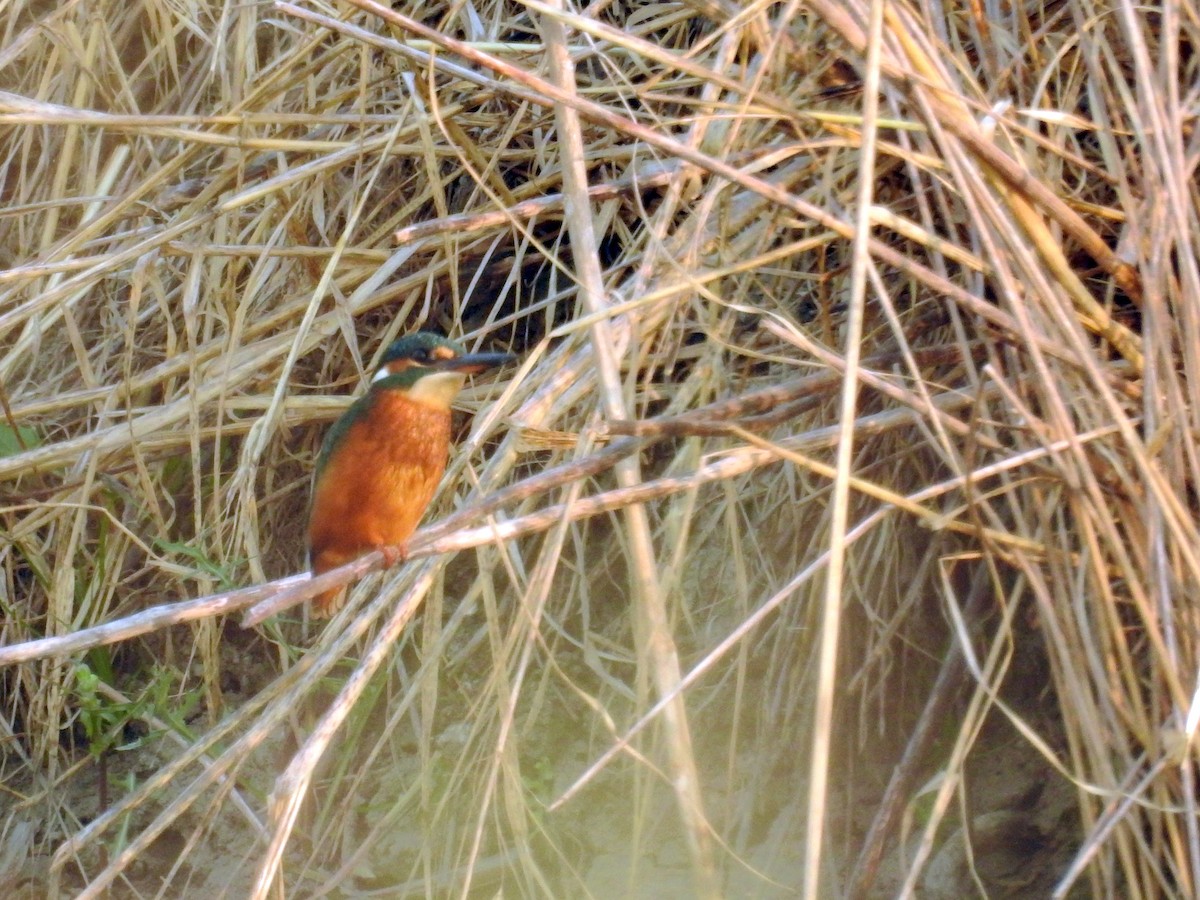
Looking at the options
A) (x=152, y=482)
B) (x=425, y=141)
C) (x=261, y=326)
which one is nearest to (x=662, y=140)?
(x=425, y=141)

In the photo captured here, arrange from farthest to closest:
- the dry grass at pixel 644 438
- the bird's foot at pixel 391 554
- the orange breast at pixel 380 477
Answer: the orange breast at pixel 380 477, the bird's foot at pixel 391 554, the dry grass at pixel 644 438

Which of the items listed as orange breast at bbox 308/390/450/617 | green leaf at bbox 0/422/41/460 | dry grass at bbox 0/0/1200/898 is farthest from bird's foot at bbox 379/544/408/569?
green leaf at bbox 0/422/41/460

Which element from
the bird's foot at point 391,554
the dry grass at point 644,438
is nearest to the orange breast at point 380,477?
the dry grass at point 644,438

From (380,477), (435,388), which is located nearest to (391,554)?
(380,477)

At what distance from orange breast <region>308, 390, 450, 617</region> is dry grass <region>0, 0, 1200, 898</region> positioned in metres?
0.15

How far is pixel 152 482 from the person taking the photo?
286cm

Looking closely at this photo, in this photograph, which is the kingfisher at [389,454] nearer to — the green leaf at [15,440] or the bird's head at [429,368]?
the bird's head at [429,368]

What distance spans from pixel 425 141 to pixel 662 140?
40.9 inches

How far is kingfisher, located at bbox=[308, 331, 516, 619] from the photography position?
246 cm

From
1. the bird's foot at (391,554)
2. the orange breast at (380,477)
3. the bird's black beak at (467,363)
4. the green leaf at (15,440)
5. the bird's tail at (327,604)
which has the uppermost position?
the bird's black beak at (467,363)

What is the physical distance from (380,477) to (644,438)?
2.87ft

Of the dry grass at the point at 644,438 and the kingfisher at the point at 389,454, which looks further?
the kingfisher at the point at 389,454

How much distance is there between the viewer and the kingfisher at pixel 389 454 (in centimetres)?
246

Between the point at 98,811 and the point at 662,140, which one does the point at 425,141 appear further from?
the point at 98,811
